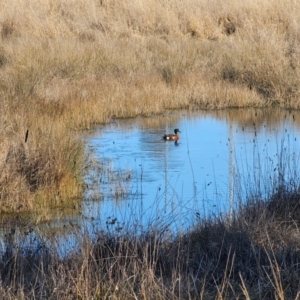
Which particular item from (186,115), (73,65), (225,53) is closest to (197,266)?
(186,115)

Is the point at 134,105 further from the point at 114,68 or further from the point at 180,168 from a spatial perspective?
the point at 180,168

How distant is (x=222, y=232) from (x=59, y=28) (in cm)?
1521

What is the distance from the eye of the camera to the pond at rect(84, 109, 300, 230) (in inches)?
300

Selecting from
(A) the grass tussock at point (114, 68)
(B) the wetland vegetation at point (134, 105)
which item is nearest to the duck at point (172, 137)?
(B) the wetland vegetation at point (134, 105)

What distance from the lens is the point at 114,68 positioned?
16547 mm

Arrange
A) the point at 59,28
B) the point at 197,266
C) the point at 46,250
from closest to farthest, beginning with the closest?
the point at 197,266 → the point at 46,250 → the point at 59,28

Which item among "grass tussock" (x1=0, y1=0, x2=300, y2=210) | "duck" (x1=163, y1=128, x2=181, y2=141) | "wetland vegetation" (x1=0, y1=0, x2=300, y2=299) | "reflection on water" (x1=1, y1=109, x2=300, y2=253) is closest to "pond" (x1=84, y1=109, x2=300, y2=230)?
"reflection on water" (x1=1, y1=109, x2=300, y2=253)

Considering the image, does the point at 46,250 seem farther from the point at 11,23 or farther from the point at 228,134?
the point at 11,23

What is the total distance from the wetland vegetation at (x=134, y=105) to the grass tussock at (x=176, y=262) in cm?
1

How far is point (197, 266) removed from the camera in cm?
549

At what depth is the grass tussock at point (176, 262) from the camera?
4641 millimetres

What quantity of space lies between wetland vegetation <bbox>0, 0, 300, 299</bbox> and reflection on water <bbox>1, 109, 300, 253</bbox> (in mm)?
318

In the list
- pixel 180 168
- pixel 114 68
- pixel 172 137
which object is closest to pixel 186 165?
pixel 180 168

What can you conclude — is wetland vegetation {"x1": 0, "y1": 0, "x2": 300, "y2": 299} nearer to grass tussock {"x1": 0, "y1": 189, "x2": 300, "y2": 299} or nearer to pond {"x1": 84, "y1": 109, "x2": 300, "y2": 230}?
grass tussock {"x1": 0, "y1": 189, "x2": 300, "y2": 299}
